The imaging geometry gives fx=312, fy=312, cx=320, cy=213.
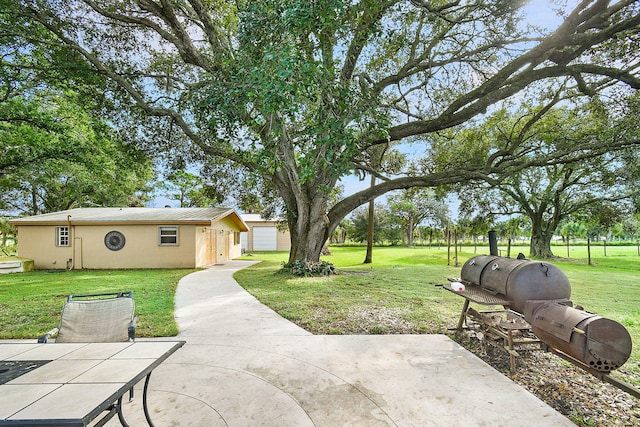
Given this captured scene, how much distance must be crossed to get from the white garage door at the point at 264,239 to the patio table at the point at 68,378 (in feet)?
88.2

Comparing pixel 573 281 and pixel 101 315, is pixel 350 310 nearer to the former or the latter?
pixel 101 315

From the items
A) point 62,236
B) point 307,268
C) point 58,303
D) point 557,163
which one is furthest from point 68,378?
point 62,236

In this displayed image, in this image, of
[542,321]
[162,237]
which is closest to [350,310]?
[542,321]

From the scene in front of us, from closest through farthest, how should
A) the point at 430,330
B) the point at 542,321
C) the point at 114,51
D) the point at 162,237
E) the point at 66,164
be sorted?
the point at 542,321
the point at 430,330
the point at 114,51
the point at 66,164
the point at 162,237

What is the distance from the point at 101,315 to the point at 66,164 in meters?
13.9

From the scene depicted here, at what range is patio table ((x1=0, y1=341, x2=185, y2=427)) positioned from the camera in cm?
143

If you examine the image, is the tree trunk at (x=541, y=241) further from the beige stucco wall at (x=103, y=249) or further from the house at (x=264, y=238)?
the beige stucco wall at (x=103, y=249)

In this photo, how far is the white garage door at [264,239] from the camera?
95.7 feet

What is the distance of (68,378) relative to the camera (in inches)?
71.7

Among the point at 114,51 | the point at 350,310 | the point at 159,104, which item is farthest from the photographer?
the point at 159,104

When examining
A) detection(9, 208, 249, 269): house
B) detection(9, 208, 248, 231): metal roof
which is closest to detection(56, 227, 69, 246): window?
detection(9, 208, 249, 269): house

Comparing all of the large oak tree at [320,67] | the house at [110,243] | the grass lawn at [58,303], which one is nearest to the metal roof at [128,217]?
the house at [110,243]

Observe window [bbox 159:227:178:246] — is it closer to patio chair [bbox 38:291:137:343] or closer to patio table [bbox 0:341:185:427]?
patio chair [bbox 38:291:137:343]

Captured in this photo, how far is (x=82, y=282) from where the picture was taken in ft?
32.8
